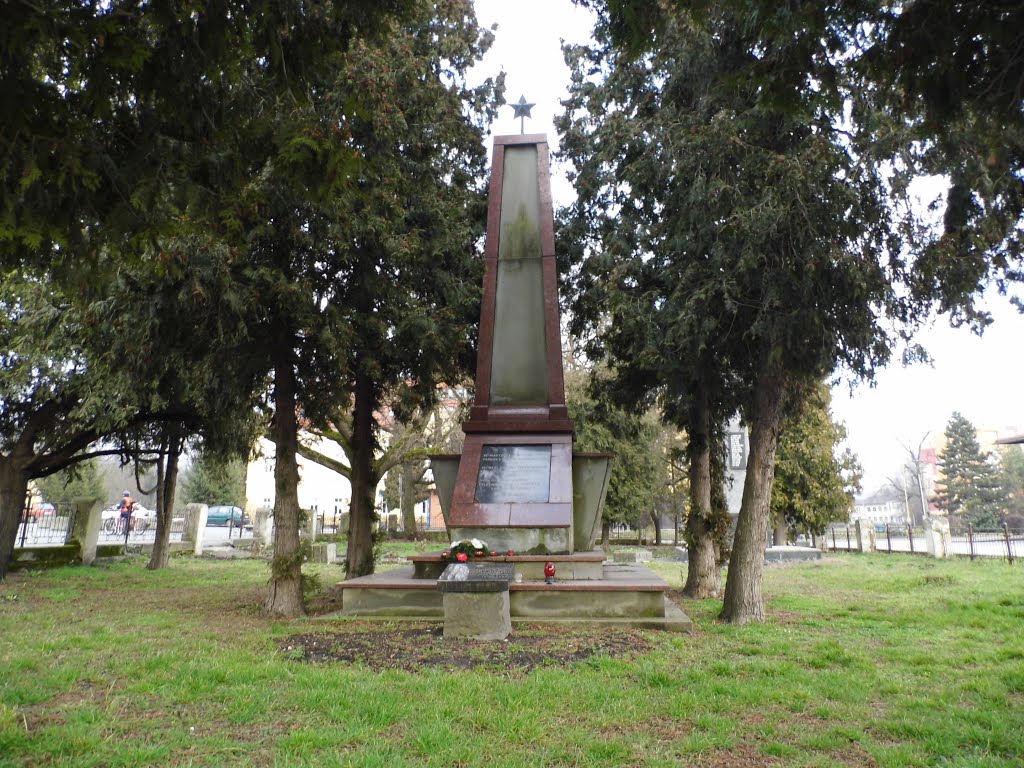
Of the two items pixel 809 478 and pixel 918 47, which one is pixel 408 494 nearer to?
pixel 809 478

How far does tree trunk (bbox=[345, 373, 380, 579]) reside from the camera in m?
11.2

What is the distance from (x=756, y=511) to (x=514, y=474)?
3205 mm

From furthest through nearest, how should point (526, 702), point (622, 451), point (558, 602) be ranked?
point (622, 451) → point (558, 602) → point (526, 702)

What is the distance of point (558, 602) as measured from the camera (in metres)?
7.59

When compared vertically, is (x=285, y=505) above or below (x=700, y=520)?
above

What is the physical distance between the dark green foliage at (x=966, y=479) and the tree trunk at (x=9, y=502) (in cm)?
4940

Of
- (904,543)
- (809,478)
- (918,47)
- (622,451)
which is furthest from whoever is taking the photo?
(904,543)

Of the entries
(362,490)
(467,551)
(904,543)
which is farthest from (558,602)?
(904,543)

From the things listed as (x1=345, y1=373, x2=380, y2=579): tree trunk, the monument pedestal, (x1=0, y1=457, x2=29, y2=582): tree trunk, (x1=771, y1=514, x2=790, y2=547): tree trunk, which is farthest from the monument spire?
(x1=771, y1=514, x2=790, y2=547): tree trunk

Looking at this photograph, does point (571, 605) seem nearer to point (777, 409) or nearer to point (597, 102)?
point (777, 409)

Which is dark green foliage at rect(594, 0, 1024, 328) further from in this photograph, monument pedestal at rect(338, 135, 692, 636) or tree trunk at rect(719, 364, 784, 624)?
monument pedestal at rect(338, 135, 692, 636)

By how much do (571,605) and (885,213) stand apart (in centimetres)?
580

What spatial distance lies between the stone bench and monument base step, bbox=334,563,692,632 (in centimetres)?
78

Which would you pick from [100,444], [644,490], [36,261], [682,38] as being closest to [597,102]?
[682,38]
